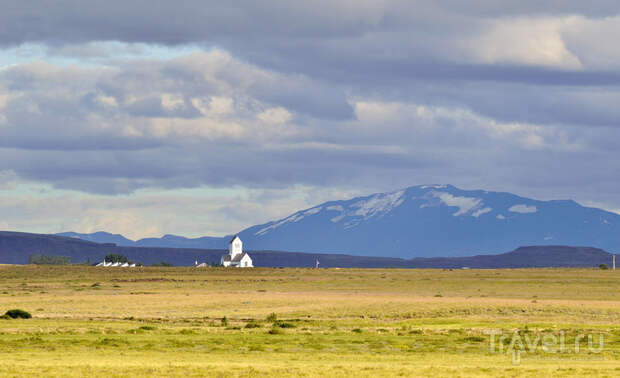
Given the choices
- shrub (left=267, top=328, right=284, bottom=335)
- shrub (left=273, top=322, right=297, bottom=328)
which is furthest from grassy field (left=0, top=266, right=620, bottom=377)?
shrub (left=273, top=322, right=297, bottom=328)

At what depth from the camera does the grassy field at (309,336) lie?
1752 inches

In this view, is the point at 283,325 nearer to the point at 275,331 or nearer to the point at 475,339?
the point at 275,331

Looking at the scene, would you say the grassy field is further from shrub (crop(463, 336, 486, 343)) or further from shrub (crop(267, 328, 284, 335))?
shrub (crop(463, 336, 486, 343))

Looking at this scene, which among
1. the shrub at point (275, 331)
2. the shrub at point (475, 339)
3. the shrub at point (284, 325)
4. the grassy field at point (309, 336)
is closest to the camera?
the grassy field at point (309, 336)

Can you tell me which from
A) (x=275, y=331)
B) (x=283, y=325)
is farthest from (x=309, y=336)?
(x=283, y=325)

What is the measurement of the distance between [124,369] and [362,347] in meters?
16.5

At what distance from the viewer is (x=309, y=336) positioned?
203 ft

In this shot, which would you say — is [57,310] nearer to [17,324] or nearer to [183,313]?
[183,313]

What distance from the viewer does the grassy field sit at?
44.5 metres

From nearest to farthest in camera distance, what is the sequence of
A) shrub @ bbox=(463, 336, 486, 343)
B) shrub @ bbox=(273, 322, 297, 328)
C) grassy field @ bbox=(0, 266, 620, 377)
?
grassy field @ bbox=(0, 266, 620, 377) < shrub @ bbox=(463, 336, 486, 343) < shrub @ bbox=(273, 322, 297, 328)

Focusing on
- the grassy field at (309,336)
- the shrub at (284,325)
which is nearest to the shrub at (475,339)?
the grassy field at (309,336)

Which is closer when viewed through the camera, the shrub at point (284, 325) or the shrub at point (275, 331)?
the shrub at point (275, 331)

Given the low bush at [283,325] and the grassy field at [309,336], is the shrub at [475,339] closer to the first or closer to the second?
the grassy field at [309,336]

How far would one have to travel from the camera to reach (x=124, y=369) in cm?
4291
